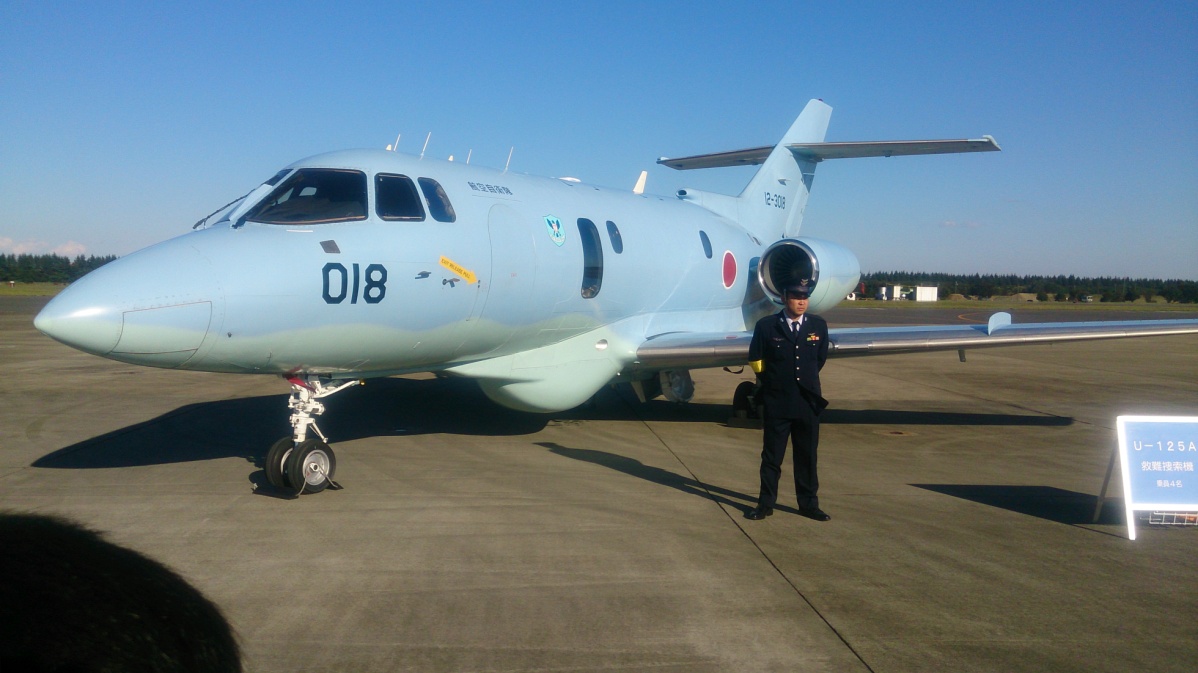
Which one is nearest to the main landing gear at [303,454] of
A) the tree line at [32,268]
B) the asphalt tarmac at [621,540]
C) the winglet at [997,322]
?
the asphalt tarmac at [621,540]

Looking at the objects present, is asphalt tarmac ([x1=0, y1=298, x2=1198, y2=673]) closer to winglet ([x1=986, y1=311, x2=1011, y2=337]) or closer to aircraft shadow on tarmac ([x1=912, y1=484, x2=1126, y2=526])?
aircraft shadow on tarmac ([x1=912, y1=484, x2=1126, y2=526])

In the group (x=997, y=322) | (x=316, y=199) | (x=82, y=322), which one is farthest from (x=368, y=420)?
(x=997, y=322)

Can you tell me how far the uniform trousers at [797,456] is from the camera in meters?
6.90

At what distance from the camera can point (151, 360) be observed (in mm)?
6398

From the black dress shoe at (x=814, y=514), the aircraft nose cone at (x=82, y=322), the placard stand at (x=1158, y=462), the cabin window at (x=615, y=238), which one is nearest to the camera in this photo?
the aircraft nose cone at (x=82, y=322)

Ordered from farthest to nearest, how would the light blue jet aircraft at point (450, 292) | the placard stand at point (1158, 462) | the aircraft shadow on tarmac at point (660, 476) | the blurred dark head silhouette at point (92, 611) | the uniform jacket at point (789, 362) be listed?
the aircraft shadow on tarmac at point (660, 476)
the uniform jacket at point (789, 362)
the light blue jet aircraft at point (450, 292)
the placard stand at point (1158, 462)
the blurred dark head silhouette at point (92, 611)

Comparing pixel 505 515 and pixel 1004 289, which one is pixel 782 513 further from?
pixel 1004 289

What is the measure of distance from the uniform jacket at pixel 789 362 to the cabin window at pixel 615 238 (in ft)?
13.1

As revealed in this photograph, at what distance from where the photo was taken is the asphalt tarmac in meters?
4.35

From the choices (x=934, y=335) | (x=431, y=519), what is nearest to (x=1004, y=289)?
(x=934, y=335)

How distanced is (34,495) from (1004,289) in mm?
112525

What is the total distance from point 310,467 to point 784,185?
36.2 feet

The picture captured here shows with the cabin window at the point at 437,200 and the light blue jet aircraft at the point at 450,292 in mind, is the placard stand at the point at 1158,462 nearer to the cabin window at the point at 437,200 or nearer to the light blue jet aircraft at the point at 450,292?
the light blue jet aircraft at the point at 450,292

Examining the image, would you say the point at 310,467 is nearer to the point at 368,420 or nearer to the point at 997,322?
the point at 368,420
